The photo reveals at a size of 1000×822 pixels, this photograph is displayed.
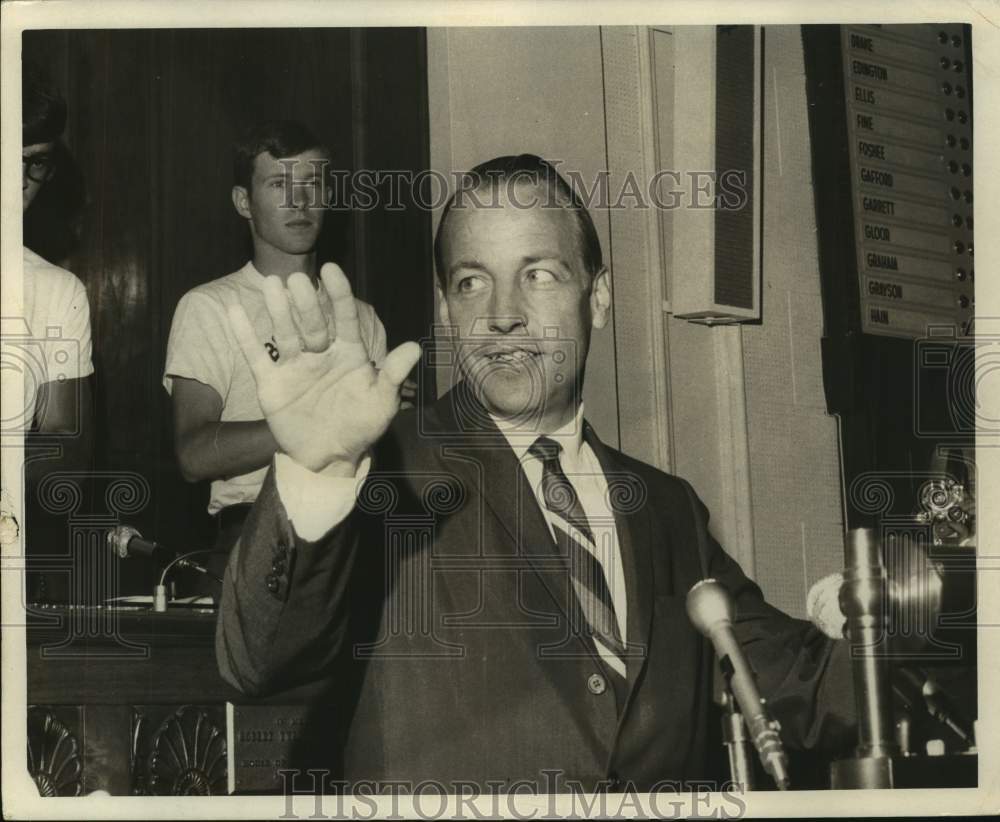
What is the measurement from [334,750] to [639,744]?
30.1 inches

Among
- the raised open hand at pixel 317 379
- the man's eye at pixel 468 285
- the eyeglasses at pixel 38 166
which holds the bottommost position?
the raised open hand at pixel 317 379

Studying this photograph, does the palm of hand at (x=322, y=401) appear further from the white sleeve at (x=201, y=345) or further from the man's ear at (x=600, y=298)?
the man's ear at (x=600, y=298)

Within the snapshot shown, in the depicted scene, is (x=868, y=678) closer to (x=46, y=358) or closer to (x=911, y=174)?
(x=911, y=174)

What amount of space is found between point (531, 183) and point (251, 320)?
0.81 meters

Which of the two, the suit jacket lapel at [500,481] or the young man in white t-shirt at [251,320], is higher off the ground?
the young man in white t-shirt at [251,320]

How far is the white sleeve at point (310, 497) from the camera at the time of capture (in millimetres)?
3467

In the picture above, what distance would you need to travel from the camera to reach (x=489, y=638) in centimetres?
366

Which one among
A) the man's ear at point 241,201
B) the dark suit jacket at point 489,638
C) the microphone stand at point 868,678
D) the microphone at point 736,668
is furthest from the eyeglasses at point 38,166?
the microphone stand at point 868,678

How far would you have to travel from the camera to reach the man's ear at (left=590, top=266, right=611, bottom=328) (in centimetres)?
379

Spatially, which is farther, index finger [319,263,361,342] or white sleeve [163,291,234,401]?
white sleeve [163,291,234,401]

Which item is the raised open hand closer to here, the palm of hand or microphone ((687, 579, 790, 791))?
the palm of hand

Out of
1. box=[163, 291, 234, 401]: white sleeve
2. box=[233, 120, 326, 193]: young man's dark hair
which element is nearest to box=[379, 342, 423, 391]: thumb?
box=[163, 291, 234, 401]: white sleeve

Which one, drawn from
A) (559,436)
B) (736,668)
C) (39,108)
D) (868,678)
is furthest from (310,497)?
(868,678)

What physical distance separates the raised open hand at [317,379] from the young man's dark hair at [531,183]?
40cm
